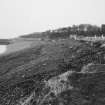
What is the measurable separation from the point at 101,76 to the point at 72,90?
153 inches

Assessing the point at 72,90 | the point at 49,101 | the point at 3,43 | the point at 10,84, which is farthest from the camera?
the point at 3,43

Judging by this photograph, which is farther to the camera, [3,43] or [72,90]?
[3,43]

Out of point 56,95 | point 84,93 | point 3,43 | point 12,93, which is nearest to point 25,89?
point 12,93

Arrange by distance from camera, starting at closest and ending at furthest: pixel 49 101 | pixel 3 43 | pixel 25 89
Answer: pixel 49 101, pixel 25 89, pixel 3 43

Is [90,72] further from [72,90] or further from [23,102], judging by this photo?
[23,102]

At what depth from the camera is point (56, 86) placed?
13.4m

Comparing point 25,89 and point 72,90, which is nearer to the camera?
point 72,90

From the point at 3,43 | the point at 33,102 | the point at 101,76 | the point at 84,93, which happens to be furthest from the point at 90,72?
the point at 3,43

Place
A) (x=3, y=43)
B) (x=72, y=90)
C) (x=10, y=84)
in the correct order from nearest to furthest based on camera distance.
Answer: (x=72, y=90) < (x=10, y=84) < (x=3, y=43)

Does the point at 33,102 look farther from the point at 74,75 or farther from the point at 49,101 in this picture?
the point at 74,75

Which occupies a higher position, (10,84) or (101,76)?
(101,76)

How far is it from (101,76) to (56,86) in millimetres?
4778

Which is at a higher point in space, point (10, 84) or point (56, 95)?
point (56, 95)

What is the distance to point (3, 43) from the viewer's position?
4146 inches
